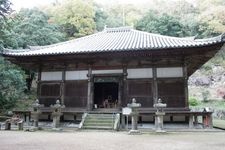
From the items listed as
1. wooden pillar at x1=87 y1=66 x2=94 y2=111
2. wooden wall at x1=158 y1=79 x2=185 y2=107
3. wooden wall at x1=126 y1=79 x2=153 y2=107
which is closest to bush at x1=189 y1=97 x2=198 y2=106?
wooden wall at x1=158 y1=79 x2=185 y2=107

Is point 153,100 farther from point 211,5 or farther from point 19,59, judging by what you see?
point 211,5

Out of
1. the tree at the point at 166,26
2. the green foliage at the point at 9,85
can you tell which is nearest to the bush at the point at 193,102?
the tree at the point at 166,26

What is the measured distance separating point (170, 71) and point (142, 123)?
3.37m

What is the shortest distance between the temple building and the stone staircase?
0.58 m

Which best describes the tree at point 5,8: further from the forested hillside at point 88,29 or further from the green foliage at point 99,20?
the green foliage at point 99,20

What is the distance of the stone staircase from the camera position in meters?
14.5

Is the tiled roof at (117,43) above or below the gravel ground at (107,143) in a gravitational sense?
above

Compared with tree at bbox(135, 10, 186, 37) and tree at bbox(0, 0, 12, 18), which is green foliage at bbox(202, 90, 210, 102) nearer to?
tree at bbox(135, 10, 186, 37)

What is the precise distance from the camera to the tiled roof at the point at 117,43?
49.8 feet

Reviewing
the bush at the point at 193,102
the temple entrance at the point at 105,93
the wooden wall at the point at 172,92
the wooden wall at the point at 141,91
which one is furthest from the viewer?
the bush at the point at 193,102

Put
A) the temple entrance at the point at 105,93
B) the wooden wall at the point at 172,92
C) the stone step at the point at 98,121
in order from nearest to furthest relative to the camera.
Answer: the stone step at the point at 98,121
the wooden wall at the point at 172,92
the temple entrance at the point at 105,93

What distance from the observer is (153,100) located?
51.2 ft

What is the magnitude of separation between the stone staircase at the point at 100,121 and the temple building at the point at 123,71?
1.90 ft

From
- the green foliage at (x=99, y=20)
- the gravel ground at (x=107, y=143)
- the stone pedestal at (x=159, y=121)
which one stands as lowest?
the gravel ground at (x=107, y=143)
